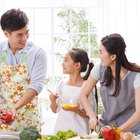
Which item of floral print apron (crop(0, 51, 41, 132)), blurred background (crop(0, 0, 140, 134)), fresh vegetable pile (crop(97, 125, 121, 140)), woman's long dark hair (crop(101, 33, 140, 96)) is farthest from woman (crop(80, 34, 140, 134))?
blurred background (crop(0, 0, 140, 134))

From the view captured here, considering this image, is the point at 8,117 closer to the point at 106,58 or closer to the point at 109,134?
the point at 109,134

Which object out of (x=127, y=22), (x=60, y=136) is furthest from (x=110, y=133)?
(x=127, y=22)

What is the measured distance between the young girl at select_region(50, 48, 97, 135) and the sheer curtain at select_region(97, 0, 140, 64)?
120 cm

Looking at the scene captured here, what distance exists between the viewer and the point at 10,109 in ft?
8.55

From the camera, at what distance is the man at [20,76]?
259 centimetres

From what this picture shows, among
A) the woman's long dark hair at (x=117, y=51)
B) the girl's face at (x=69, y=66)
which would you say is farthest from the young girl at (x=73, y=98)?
the woman's long dark hair at (x=117, y=51)

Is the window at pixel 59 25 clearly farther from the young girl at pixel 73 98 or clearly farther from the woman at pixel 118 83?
the woman at pixel 118 83

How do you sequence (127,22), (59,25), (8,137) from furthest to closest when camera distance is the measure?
(59,25)
(127,22)
(8,137)

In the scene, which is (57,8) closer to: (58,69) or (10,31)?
(58,69)

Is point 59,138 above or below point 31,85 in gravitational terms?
below

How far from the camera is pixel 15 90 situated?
2.67m

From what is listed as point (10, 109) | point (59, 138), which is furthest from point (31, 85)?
point (59, 138)

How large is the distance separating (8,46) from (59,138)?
77 cm

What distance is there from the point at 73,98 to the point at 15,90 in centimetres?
46
